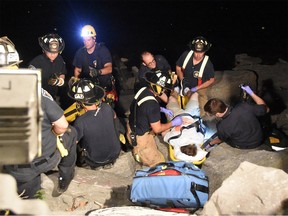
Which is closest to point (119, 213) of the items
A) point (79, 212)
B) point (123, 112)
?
point (79, 212)

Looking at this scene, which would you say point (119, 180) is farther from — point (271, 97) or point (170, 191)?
point (271, 97)

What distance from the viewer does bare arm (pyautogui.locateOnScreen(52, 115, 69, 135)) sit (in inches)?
182

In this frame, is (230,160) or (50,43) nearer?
(230,160)

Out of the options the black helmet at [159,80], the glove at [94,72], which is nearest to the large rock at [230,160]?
the black helmet at [159,80]

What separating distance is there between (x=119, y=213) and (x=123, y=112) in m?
4.97

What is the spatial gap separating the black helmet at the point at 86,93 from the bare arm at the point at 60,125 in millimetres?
1164

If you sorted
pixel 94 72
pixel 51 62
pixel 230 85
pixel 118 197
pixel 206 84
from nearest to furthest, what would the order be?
pixel 118 197 < pixel 51 62 < pixel 206 84 < pixel 94 72 < pixel 230 85

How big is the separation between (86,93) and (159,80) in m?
1.30

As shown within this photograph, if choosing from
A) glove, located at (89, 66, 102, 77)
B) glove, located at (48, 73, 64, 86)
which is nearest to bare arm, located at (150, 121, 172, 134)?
glove, located at (48, 73, 64, 86)

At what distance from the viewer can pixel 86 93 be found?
607 centimetres

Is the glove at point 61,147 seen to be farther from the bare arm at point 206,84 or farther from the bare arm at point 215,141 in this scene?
the bare arm at point 206,84

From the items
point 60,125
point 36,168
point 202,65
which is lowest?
point 36,168

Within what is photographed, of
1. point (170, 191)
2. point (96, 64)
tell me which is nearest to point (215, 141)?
point (170, 191)

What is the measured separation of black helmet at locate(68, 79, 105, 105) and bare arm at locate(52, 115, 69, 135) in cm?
116
